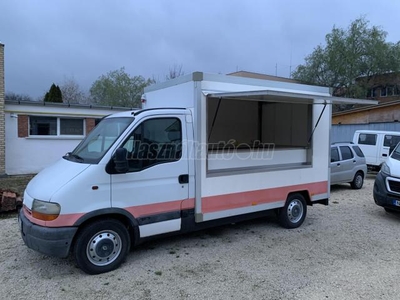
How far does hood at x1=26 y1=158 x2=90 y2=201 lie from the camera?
146 inches

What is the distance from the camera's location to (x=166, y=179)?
4398mm

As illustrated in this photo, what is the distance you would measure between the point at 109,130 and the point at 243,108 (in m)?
4.06

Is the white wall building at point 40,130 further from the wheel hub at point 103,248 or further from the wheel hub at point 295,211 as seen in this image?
the wheel hub at point 295,211

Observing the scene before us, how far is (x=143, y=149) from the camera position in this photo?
425 centimetres

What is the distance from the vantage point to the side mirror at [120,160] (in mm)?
3857

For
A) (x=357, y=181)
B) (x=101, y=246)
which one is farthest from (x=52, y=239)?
(x=357, y=181)

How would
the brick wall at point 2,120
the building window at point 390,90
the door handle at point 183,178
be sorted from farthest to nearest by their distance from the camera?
the building window at point 390,90 → the brick wall at point 2,120 → the door handle at point 183,178

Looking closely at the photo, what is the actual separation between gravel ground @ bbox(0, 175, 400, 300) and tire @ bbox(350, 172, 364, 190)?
464 cm

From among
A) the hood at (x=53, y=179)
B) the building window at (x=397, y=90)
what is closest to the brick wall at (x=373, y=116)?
the building window at (x=397, y=90)

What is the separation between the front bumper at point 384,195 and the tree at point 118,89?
31389 mm

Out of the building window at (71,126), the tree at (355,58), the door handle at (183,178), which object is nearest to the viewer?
the door handle at (183,178)

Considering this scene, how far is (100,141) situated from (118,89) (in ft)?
111

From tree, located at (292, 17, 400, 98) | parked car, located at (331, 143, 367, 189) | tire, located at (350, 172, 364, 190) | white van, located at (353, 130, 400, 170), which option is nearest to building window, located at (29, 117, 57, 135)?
parked car, located at (331, 143, 367, 189)

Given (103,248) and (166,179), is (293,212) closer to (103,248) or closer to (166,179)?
(166,179)
